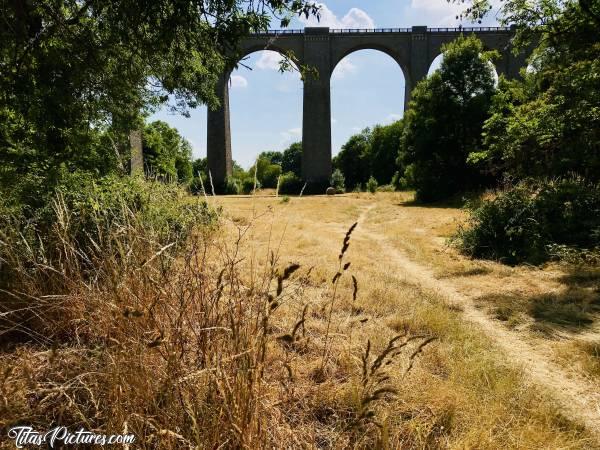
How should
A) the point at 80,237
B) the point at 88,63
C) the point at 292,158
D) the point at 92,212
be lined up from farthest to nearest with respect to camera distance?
1. the point at 292,158
2. the point at 80,237
3. the point at 88,63
4. the point at 92,212

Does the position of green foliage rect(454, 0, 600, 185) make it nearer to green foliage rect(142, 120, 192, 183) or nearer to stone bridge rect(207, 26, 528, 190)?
green foliage rect(142, 120, 192, 183)

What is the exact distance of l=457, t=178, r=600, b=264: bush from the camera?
22.4 ft

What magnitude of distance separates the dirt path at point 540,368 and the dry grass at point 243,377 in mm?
175

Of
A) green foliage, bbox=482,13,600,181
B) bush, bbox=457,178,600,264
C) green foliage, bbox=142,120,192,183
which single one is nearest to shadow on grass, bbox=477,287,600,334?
bush, bbox=457,178,600,264

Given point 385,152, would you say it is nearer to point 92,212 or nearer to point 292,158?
point 292,158

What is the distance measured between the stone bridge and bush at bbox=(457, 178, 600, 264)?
2739 cm

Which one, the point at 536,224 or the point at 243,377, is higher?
the point at 536,224

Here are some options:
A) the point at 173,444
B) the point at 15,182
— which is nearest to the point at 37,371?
the point at 173,444

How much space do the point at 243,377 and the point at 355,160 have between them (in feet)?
160

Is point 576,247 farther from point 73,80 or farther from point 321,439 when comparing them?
point 73,80

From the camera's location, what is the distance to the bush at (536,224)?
683 centimetres

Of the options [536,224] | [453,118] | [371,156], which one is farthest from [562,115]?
[371,156]

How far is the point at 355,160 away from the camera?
49.0 m

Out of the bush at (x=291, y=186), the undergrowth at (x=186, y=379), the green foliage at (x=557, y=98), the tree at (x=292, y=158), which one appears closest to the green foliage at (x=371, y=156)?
the bush at (x=291, y=186)
